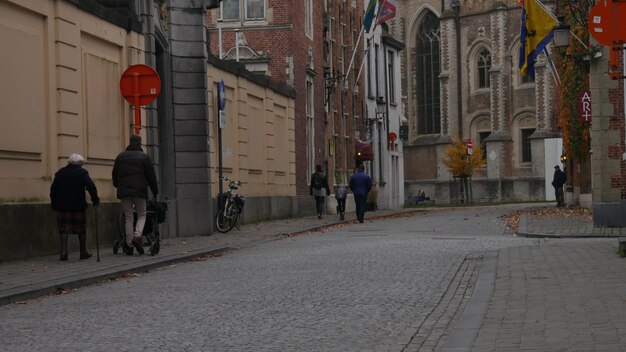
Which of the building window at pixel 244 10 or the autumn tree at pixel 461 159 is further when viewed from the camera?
the autumn tree at pixel 461 159

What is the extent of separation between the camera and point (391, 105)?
6319 centimetres

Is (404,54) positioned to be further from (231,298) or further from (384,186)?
(231,298)

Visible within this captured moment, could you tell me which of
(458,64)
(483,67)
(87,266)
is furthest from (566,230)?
(483,67)

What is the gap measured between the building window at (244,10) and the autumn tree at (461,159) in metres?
43.0

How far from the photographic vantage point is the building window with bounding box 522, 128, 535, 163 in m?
82.5

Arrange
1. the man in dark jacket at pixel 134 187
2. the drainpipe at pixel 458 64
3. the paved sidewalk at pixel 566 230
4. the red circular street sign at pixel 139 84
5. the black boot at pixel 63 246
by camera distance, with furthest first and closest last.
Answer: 1. the drainpipe at pixel 458 64
2. the paved sidewalk at pixel 566 230
3. the red circular street sign at pixel 139 84
4. the man in dark jacket at pixel 134 187
5. the black boot at pixel 63 246

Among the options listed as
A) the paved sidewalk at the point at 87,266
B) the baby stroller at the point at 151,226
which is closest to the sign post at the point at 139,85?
the baby stroller at the point at 151,226

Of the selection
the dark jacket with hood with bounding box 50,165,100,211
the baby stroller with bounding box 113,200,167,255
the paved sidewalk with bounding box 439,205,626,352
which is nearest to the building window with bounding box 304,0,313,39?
A: the baby stroller with bounding box 113,200,167,255

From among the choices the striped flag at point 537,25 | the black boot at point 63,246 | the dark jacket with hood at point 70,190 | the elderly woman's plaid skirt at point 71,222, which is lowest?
the black boot at point 63,246

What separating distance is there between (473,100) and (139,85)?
6810 centimetres

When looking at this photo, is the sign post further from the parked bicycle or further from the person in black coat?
the parked bicycle

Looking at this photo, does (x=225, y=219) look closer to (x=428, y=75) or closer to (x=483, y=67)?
(x=483, y=67)

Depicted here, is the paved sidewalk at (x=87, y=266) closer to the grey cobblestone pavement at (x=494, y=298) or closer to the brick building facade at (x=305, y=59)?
Answer: the grey cobblestone pavement at (x=494, y=298)

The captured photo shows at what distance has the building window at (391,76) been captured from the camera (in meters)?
63.4
